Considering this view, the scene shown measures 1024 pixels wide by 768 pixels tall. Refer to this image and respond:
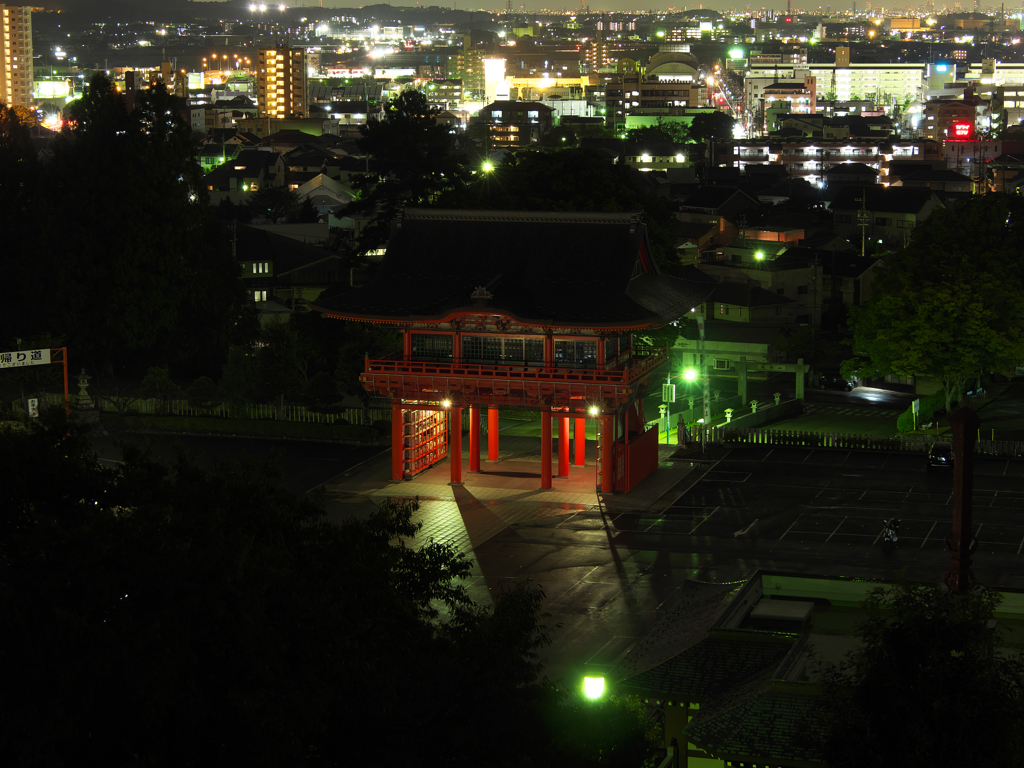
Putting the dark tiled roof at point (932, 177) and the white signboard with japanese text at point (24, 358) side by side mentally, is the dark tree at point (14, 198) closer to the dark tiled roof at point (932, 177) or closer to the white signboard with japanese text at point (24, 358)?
the white signboard with japanese text at point (24, 358)

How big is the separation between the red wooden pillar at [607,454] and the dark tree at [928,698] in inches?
954

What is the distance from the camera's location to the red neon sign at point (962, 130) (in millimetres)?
176000

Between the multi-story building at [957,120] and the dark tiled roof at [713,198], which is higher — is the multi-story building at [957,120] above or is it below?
above

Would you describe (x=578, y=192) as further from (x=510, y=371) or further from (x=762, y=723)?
(x=762, y=723)

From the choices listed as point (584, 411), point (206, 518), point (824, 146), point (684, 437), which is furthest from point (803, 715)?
point (824, 146)

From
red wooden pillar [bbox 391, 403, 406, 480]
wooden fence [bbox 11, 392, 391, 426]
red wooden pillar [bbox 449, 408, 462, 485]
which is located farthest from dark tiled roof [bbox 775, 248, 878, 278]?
red wooden pillar [bbox 391, 403, 406, 480]

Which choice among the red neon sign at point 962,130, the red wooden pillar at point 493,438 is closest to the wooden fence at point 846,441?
the red wooden pillar at point 493,438

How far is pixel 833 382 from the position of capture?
5706 centimetres

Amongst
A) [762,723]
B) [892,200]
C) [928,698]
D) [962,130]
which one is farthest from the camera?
[962,130]

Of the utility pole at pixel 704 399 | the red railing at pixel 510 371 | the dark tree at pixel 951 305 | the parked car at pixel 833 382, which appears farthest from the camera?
the parked car at pixel 833 382

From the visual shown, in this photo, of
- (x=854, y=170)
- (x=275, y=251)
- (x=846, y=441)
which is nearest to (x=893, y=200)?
(x=854, y=170)

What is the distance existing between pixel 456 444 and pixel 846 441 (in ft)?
45.5

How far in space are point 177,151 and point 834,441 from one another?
28830 millimetres

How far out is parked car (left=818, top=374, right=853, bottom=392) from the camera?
5666 cm
